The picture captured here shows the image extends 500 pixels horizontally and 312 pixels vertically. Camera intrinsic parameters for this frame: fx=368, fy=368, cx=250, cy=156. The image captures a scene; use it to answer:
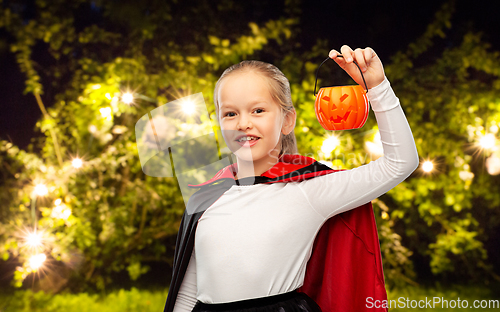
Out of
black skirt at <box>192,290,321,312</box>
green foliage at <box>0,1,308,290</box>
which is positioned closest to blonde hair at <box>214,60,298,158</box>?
black skirt at <box>192,290,321,312</box>

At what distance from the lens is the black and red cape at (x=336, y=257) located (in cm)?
101

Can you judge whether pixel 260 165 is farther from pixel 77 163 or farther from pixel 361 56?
pixel 77 163

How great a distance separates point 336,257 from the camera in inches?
40.7

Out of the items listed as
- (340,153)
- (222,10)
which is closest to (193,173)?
(340,153)

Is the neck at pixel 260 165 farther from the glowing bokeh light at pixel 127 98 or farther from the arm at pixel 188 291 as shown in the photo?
the glowing bokeh light at pixel 127 98

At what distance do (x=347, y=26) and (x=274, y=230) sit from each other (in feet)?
5.66

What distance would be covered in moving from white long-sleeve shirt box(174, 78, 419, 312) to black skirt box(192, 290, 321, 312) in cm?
1

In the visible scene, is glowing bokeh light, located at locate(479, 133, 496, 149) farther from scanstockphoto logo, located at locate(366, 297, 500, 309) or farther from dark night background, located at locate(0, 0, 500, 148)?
scanstockphoto logo, located at locate(366, 297, 500, 309)

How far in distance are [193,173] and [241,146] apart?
1044mm

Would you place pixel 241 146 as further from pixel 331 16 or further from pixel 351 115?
pixel 331 16

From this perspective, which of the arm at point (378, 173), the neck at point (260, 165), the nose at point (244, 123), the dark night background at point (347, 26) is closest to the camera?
the arm at point (378, 173)

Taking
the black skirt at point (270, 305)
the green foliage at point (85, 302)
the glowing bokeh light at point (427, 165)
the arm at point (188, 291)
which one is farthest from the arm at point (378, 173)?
the green foliage at point (85, 302)

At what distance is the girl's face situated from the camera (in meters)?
1.00

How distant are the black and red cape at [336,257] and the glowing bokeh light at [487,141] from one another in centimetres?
151
